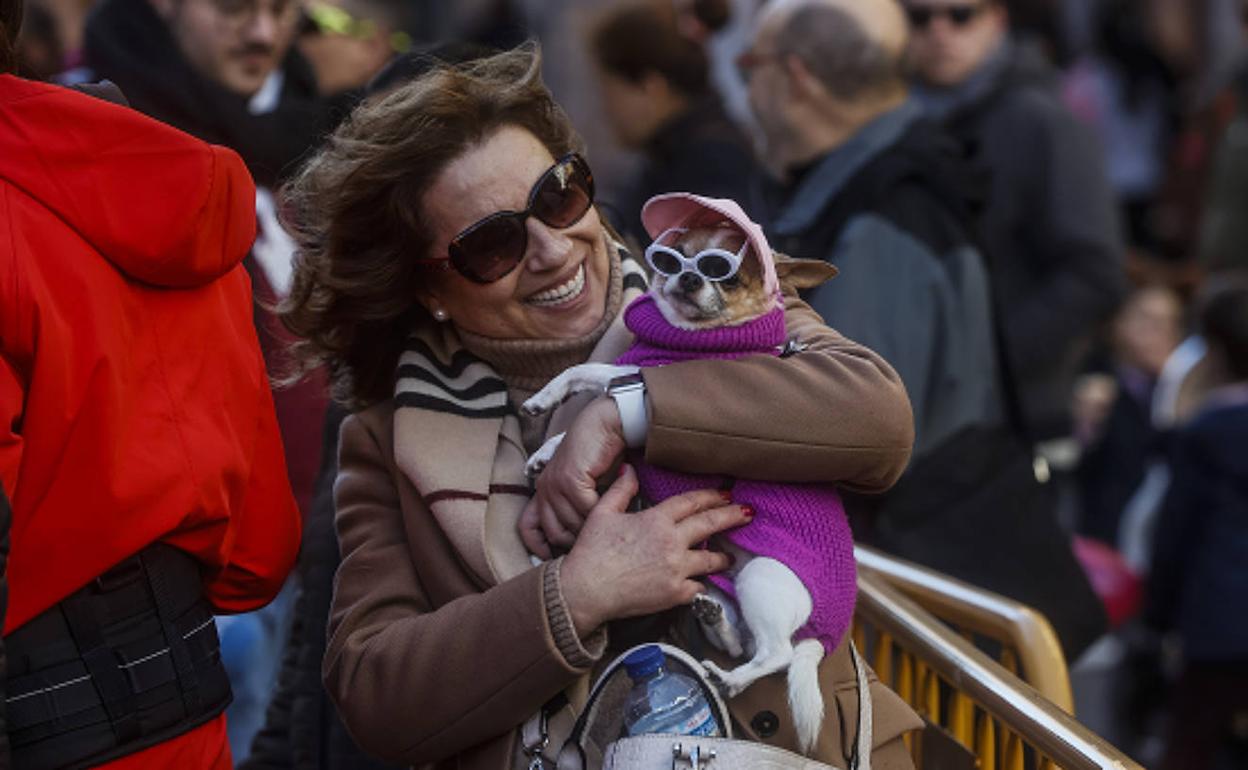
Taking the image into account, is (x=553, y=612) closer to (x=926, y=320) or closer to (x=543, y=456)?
(x=543, y=456)

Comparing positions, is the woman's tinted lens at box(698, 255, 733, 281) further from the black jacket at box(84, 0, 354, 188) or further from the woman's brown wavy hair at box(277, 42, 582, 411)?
the black jacket at box(84, 0, 354, 188)

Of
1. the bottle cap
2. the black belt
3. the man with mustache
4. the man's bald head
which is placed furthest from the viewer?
the man's bald head

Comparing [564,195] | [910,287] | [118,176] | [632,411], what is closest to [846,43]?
[910,287]

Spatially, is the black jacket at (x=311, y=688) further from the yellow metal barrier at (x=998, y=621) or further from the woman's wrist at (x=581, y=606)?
the yellow metal barrier at (x=998, y=621)

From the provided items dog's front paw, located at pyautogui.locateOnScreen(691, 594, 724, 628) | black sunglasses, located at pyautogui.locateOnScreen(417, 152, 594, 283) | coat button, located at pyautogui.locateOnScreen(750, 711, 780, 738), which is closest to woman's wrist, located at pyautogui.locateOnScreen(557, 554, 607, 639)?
dog's front paw, located at pyautogui.locateOnScreen(691, 594, 724, 628)

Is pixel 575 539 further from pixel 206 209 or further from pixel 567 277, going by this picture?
pixel 206 209

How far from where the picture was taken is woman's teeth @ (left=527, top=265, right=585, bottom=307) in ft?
8.59

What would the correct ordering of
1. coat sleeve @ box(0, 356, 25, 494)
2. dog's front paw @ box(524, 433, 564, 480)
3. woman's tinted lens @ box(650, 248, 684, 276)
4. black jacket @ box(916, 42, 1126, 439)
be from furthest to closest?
black jacket @ box(916, 42, 1126, 439) < dog's front paw @ box(524, 433, 564, 480) < woman's tinted lens @ box(650, 248, 684, 276) < coat sleeve @ box(0, 356, 25, 494)

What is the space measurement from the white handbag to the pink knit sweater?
14 cm

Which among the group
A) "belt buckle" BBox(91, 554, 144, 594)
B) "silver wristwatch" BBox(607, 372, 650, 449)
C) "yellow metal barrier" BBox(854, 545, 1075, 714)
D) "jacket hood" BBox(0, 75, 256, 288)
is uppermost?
"jacket hood" BBox(0, 75, 256, 288)

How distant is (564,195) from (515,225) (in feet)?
0.32

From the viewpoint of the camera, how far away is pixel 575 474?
239 centimetres

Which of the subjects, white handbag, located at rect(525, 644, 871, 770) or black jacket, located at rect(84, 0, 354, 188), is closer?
white handbag, located at rect(525, 644, 871, 770)

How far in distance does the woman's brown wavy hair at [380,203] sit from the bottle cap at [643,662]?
0.69 meters
